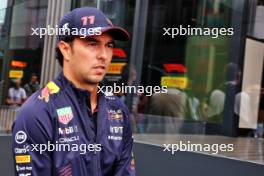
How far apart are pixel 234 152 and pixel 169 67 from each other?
3670 millimetres

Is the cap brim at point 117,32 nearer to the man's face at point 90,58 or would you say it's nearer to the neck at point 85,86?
the man's face at point 90,58

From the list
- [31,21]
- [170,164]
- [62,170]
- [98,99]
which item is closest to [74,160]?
[62,170]

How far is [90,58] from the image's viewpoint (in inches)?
74.6

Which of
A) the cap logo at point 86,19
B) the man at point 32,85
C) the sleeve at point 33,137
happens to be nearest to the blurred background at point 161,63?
the man at point 32,85

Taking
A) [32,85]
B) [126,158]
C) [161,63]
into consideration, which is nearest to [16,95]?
[32,85]

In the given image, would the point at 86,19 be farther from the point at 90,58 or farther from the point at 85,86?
the point at 85,86

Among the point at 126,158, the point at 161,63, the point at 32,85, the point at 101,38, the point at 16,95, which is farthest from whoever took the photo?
the point at 161,63

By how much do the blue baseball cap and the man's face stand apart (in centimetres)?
4

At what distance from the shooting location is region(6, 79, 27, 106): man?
8398 millimetres

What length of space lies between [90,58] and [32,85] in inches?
259

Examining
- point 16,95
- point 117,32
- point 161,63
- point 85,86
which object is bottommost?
point 16,95

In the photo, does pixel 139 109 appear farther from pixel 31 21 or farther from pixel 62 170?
pixel 62 170

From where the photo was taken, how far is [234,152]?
5391 mm

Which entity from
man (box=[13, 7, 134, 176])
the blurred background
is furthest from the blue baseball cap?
the blurred background
